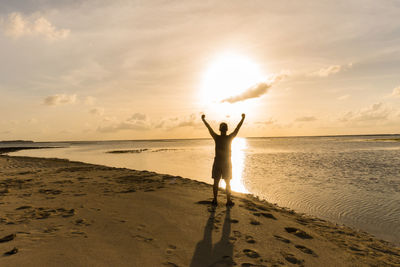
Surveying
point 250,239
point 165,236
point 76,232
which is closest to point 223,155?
point 250,239

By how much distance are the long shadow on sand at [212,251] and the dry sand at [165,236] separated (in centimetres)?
2

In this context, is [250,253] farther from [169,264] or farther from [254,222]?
[254,222]

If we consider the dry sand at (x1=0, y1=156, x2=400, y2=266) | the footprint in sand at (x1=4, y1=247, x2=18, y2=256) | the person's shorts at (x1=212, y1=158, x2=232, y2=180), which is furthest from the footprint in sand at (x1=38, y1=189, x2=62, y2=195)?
the person's shorts at (x1=212, y1=158, x2=232, y2=180)

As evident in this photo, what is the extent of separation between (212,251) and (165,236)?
1.23 metres

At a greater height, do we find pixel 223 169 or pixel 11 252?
pixel 223 169

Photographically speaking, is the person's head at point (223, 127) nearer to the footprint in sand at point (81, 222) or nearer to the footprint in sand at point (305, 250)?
the footprint in sand at point (305, 250)

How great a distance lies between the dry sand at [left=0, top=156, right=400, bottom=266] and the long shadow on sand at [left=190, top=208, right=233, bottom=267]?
2cm

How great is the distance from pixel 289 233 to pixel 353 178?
13.6 meters

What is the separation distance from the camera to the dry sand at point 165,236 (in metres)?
4.55

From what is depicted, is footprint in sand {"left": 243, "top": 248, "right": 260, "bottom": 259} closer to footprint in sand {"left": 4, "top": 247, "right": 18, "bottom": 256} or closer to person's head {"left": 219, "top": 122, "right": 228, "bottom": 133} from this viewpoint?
person's head {"left": 219, "top": 122, "right": 228, "bottom": 133}

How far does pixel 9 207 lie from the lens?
7523 mm

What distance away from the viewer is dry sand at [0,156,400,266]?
4.55 m

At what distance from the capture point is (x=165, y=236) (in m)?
5.57

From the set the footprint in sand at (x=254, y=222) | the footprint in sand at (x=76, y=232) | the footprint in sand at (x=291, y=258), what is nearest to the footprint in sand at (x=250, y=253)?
the footprint in sand at (x=291, y=258)
